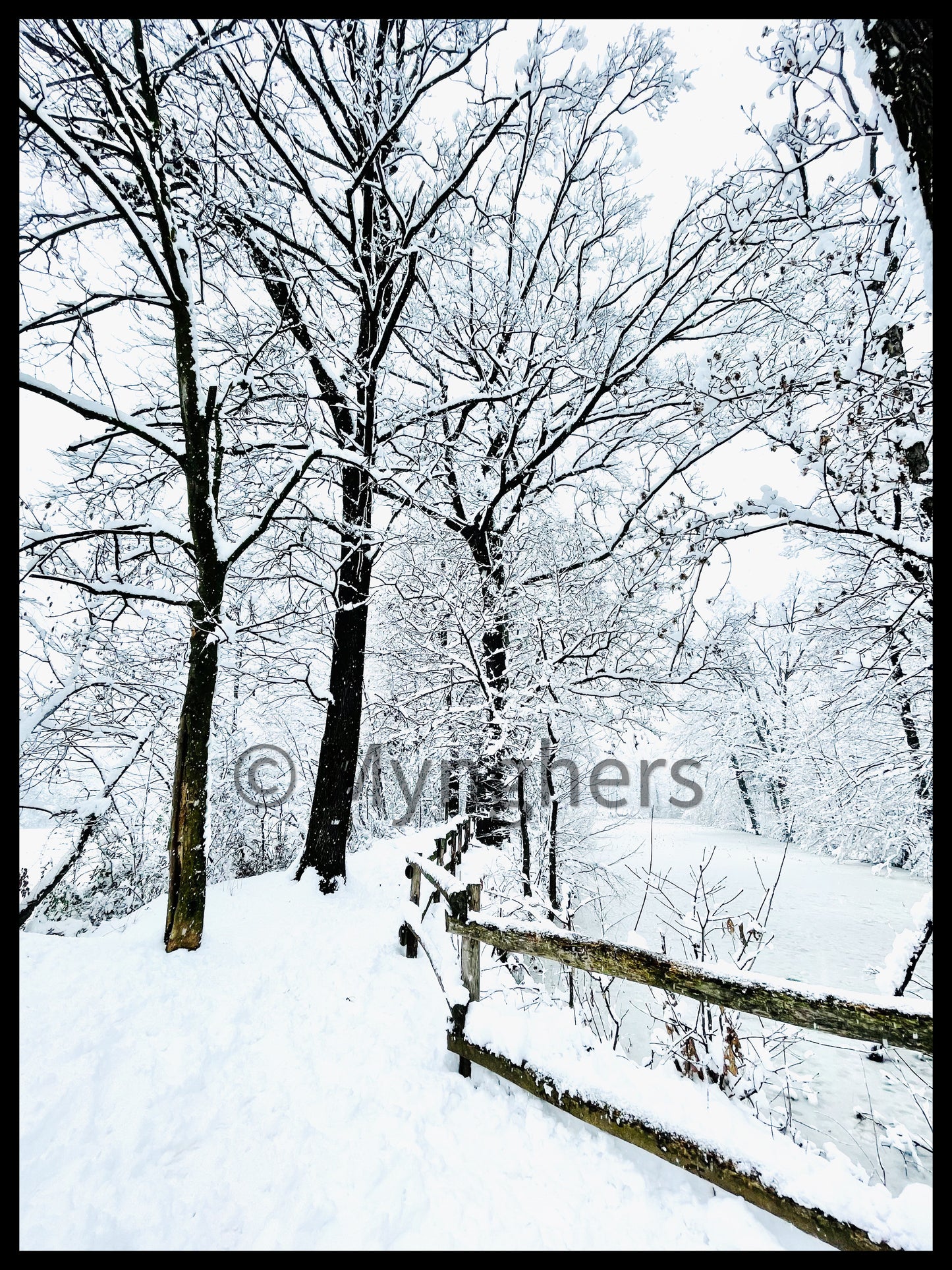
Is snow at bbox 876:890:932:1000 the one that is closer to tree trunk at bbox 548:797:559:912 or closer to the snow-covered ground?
the snow-covered ground

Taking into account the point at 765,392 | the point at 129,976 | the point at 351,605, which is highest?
the point at 765,392

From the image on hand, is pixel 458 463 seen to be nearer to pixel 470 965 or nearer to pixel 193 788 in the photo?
pixel 193 788

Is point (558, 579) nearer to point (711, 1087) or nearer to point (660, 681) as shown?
point (660, 681)

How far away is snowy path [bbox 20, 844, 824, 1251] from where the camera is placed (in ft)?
7.46

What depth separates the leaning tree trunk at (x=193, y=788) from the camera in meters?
4.74

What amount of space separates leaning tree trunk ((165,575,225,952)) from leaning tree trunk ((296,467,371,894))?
86.6 inches

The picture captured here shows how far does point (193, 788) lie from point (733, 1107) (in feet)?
16.1

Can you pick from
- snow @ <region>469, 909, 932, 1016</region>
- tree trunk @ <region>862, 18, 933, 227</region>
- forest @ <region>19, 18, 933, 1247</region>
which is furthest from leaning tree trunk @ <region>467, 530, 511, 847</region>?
tree trunk @ <region>862, 18, 933, 227</region>

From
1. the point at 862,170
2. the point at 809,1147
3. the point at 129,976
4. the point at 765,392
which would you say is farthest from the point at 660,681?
the point at 129,976

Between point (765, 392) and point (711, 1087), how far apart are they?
18.8 feet

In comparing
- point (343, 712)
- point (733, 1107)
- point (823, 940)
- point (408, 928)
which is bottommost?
point (823, 940)

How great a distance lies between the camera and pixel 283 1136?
Result: 111 inches

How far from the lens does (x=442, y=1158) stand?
8.89ft

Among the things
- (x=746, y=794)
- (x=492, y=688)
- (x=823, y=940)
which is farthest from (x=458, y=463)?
(x=746, y=794)
